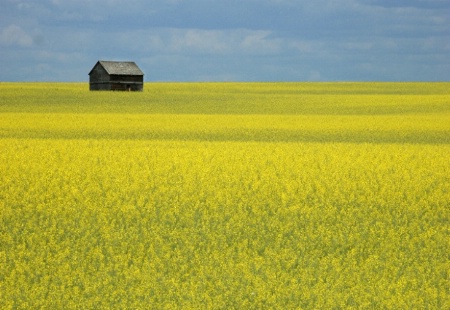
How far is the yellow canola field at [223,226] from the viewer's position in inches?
312

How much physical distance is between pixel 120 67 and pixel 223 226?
53.9m

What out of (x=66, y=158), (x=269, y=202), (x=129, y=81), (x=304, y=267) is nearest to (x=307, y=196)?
(x=269, y=202)

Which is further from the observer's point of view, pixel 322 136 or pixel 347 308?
pixel 322 136

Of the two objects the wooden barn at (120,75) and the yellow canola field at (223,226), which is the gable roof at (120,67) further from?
the yellow canola field at (223,226)

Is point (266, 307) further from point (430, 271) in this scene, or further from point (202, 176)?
point (202, 176)

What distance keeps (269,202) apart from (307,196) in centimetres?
96

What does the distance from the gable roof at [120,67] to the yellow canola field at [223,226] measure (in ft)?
140

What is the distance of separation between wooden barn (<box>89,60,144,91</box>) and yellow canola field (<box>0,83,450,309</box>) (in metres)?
42.7

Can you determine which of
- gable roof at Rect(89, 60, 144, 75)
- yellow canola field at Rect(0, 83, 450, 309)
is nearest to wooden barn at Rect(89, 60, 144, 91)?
gable roof at Rect(89, 60, 144, 75)

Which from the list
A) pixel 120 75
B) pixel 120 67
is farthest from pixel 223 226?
pixel 120 67

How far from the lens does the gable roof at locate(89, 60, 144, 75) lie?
62.2 meters

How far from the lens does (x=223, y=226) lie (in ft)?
34.7

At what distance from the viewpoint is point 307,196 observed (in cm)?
1255

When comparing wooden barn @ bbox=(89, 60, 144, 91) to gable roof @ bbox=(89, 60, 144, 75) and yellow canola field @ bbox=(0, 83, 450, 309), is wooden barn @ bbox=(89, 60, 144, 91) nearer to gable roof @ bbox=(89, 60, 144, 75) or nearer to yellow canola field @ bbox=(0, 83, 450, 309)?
gable roof @ bbox=(89, 60, 144, 75)
